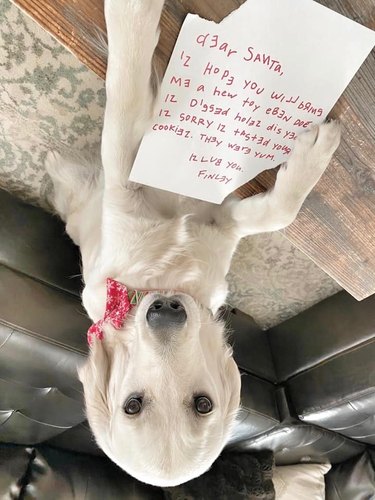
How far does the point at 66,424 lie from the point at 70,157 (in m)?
1.06

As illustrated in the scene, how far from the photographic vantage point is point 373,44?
2.80ft

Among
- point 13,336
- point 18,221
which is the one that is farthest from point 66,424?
point 18,221

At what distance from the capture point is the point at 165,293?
1160mm

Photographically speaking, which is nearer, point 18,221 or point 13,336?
point 13,336

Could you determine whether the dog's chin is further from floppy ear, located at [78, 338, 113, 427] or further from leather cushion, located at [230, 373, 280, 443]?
leather cushion, located at [230, 373, 280, 443]

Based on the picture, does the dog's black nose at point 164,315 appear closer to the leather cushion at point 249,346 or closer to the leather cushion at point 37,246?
the leather cushion at point 37,246

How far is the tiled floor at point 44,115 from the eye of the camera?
116 centimetres

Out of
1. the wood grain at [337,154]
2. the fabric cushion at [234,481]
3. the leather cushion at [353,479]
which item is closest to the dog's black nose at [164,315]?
the wood grain at [337,154]

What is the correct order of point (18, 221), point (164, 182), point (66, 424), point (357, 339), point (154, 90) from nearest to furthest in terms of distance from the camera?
1. point (154, 90)
2. point (164, 182)
3. point (18, 221)
4. point (66, 424)
5. point (357, 339)

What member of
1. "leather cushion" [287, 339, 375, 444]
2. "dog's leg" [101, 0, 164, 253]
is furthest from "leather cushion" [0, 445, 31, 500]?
"leather cushion" [287, 339, 375, 444]

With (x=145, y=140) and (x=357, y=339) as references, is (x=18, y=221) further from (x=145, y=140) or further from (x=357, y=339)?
(x=357, y=339)

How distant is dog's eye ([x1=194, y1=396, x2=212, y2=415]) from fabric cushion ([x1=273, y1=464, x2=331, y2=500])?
1.41 m

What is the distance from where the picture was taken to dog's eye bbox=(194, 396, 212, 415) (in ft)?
3.89

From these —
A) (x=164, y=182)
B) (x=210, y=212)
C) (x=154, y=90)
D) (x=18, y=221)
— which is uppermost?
(x=154, y=90)
